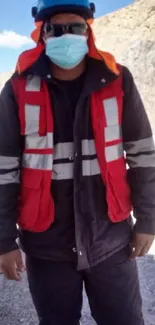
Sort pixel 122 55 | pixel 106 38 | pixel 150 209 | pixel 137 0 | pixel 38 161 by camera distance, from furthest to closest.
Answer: pixel 137 0
pixel 106 38
pixel 122 55
pixel 150 209
pixel 38 161

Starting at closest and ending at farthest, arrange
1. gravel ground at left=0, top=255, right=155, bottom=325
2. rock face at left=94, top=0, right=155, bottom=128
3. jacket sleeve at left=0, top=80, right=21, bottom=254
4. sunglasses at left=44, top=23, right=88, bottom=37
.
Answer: jacket sleeve at left=0, top=80, right=21, bottom=254
sunglasses at left=44, top=23, right=88, bottom=37
gravel ground at left=0, top=255, right=155, bottom=325
rock face at left=94, top=0, right=155, bottom=128

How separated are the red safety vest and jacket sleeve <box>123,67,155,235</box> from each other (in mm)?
42

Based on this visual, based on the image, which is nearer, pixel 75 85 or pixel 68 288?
pixel 75 85

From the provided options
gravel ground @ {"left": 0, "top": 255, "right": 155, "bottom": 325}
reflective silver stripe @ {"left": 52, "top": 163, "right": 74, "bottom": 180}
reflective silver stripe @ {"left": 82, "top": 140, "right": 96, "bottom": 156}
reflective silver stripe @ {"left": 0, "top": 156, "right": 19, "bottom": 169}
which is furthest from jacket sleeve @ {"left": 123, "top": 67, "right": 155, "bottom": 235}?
gravel ground @ {"left": 0, "top": 255, "right": 155, "bottom": 325}

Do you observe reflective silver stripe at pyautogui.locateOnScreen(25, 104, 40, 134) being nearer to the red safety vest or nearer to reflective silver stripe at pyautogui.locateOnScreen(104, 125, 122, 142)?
the red safety vest

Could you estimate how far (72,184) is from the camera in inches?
58.6

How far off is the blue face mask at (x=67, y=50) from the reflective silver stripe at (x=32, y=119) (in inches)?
9.7

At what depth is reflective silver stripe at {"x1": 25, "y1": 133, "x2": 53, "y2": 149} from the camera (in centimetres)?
144

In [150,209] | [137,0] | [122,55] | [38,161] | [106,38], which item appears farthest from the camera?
[137,0]

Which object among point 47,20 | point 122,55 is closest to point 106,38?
point 122,55

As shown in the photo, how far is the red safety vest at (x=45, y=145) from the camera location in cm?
143

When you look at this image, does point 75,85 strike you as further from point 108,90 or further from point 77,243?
point 77,243

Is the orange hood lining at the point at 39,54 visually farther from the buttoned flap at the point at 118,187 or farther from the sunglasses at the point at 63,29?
the buttoned flap at the point at 118,187

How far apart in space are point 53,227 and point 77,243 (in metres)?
0.13
